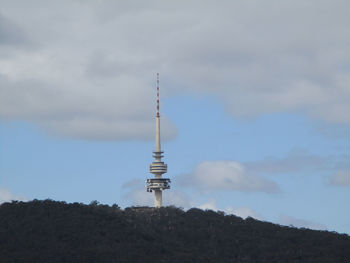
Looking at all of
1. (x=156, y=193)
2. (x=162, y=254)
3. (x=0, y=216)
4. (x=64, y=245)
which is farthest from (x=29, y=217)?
(x=156, y=193)

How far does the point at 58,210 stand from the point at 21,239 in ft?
47.1

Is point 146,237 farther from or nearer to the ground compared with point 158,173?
nearer to the ground

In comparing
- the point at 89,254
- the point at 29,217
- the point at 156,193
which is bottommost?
the point at 89,254

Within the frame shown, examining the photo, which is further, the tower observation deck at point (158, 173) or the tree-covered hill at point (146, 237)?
the tower observation deck at point (158, 173)

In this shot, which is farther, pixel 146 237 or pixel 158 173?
pixel 158 173

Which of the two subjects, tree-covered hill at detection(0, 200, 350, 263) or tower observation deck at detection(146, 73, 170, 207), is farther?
tower observation deck at detection(146, 73, 170, 207)

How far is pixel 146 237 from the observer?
121188mm

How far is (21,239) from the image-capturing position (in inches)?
4537

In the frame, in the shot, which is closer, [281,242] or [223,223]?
[281,242]

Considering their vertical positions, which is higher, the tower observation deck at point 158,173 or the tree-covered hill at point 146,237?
the tower observation deck at point 158,173

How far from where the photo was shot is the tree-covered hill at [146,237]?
112 meters

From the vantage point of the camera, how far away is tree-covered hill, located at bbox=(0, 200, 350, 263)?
11181 cm

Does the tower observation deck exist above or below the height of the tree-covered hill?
above

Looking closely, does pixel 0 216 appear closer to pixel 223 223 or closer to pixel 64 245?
Result: pixel 64 245
